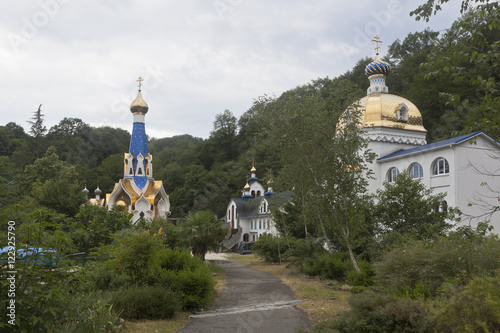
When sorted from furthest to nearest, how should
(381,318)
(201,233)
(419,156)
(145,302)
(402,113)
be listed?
(402,113) → (419,156) → (201,233) → (145,302) → (381,318)

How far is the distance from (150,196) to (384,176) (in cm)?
2200

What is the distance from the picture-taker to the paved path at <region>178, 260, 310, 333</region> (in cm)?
899

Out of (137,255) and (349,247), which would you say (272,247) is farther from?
(137,255)

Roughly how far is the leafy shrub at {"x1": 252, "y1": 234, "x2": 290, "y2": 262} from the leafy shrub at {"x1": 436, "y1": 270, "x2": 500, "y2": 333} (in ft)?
68.4

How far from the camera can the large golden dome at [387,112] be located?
Answer: 102 ft

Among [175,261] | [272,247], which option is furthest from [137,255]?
[272,247]

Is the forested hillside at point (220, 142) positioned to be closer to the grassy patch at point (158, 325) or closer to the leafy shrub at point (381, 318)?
the leafy shrub at point (381, 318)

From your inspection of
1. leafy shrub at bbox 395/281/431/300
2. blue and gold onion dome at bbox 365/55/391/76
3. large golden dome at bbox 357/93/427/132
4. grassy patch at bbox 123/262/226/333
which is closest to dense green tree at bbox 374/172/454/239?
leafy shrub at bbox 395/281/431/300

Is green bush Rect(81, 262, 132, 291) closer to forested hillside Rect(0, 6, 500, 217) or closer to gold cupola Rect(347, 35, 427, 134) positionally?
forested hillside Rect(0, 6, 500, 217)

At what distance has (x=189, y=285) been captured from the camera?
10891 millimetres

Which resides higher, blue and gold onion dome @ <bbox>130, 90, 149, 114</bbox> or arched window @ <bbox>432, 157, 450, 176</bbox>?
blue and gold onion dome @ <bbox>130, 90, 149, 114</bbox>

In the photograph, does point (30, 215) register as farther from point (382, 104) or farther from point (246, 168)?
point (246, 168)

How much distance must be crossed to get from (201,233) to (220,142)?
205 ft

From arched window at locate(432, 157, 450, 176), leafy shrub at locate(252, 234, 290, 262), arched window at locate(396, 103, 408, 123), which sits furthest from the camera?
arched window at locate(396, 103, 408, 123)
